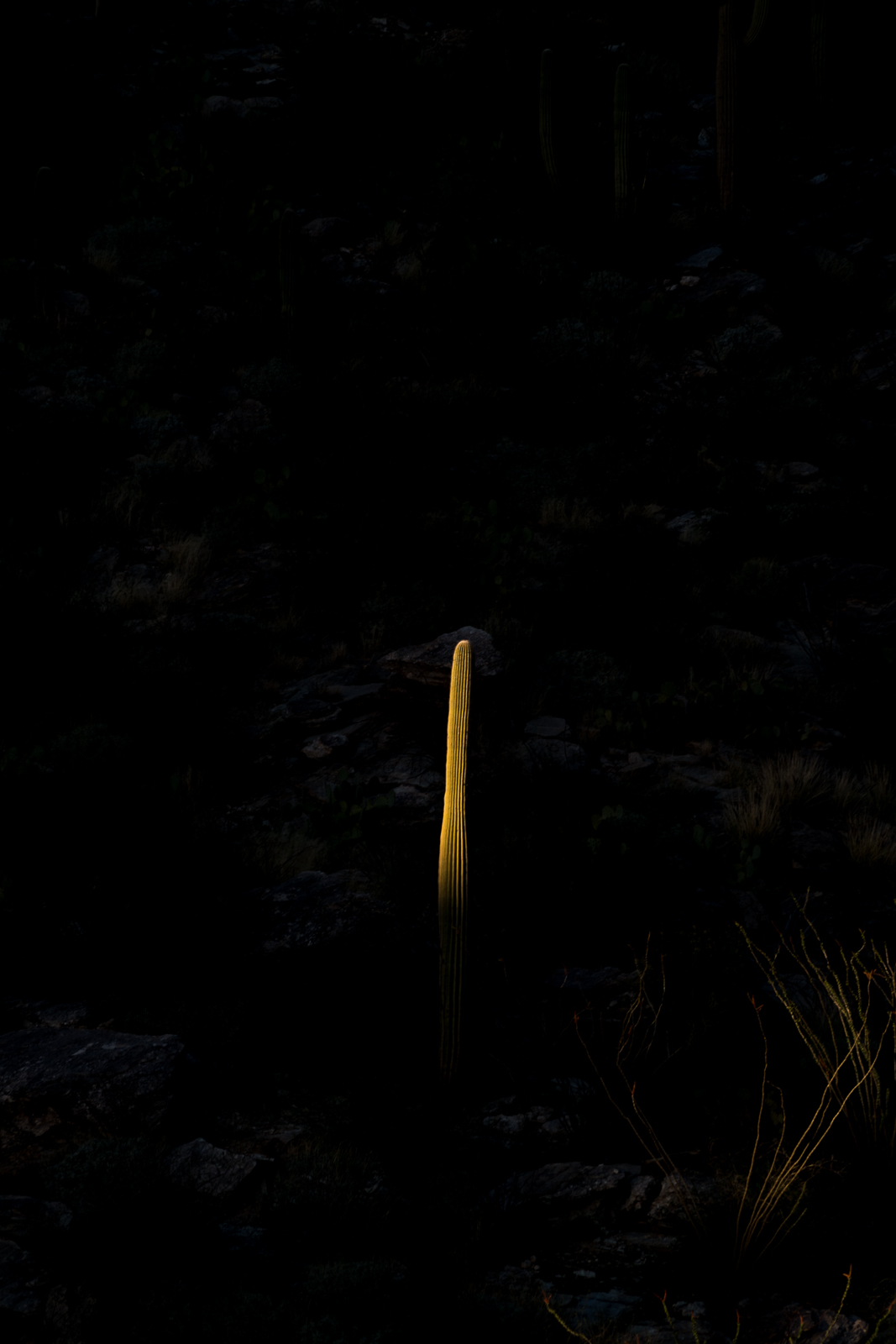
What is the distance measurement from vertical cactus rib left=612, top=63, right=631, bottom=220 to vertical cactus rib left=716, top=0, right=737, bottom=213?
1172 millimetres

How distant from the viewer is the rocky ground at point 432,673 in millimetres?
3139

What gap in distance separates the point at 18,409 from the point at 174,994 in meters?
7.19

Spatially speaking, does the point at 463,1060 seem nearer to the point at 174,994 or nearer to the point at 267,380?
the point at 174,994

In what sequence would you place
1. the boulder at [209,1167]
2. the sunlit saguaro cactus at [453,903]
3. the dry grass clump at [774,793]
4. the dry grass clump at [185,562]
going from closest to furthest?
the boulder at [209,1167], the sunlit saguaro cactus at [453,903], the dry grass clump at [774,793], the dry grass clump at [185,562]

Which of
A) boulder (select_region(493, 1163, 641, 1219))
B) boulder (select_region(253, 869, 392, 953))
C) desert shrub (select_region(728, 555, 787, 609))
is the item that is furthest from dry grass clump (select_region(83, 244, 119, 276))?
boulder (select_region(493, 1163, 641, 1219))

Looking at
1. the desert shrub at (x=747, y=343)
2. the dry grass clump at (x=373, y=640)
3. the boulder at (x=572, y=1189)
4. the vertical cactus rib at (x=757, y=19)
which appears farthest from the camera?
the vertical cactus rib at (x=757, y=19)

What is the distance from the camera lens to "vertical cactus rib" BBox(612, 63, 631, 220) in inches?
480

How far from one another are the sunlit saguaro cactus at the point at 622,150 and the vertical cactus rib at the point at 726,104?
117 cm

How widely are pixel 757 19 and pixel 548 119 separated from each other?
2.97 meters

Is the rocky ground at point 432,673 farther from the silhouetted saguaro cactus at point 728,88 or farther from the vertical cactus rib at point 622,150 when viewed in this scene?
the silhouetted saguaro cactus at point 728,88

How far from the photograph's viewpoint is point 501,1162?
11.8 ft

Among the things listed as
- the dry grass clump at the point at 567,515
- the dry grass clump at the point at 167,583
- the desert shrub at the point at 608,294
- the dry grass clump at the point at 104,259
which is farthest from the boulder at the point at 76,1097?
the desert shrub at the point at 608,294

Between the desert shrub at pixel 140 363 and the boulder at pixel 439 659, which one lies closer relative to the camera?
the boulder at pixel 439 659

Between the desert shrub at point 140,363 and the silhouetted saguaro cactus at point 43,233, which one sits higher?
the silhouetted saguaro cactus at point 43,233
